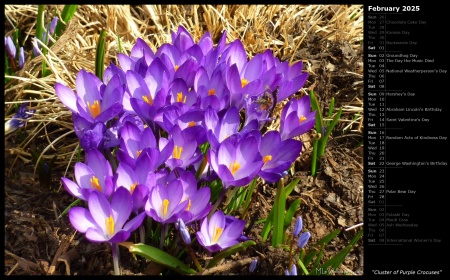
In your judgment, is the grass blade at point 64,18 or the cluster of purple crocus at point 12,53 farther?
the grass blade at point 64,18

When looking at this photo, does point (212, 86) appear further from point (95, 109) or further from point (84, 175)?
point (84, 175)

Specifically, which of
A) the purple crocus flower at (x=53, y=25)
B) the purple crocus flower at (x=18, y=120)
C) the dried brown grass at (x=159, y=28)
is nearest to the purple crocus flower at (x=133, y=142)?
the purple crocus flower at (x=18, y=120)

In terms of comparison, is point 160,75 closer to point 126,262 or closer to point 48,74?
point 126,262

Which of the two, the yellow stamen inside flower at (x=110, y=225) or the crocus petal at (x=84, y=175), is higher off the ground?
the crocus petal at (x=84, y=175)

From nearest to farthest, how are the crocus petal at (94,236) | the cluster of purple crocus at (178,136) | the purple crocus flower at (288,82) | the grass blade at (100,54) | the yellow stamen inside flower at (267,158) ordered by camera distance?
the crocus petal at (94,236) < the cluster of purple crocus at (178,136) < the yellow stamen inside flower at (267,158) < the purple crocus flower at (288,82) < the grass blade at (100,54)

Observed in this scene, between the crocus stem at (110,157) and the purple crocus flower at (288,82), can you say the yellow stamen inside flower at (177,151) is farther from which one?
the purple crocus flower at (288,82)
